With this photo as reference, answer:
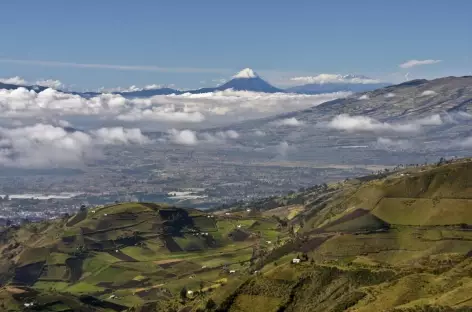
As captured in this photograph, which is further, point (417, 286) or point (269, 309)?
point (269, 309)

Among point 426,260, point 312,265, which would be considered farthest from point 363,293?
point 426,260

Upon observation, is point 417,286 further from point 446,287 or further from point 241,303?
point 241,303

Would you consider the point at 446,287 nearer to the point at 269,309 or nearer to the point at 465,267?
the point at 465,267

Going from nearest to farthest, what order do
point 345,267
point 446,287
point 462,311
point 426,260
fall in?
point 462,311
point 446,287
point 345,267
point 426,260

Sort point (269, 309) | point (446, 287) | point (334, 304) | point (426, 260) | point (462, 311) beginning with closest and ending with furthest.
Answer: point (462, 311) < point (446, 287) < point (334, 304) < point (269, 309) < point (426, 260)

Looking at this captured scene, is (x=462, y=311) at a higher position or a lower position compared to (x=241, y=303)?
higher

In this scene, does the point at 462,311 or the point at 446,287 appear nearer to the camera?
the point at 462,311

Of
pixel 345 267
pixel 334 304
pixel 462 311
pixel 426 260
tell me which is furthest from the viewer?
pixel 426 260

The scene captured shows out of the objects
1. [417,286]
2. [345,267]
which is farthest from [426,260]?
[417,286]

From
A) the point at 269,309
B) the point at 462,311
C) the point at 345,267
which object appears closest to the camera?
the point at 462,311
